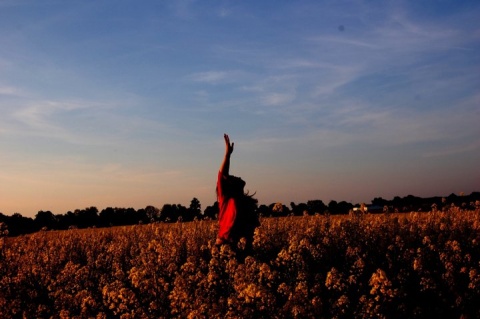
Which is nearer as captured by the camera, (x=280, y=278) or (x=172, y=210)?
(x=280, y=278)

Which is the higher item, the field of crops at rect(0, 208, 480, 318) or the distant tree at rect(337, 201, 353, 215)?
the distant tree at rect(337, 201, 353, 215)

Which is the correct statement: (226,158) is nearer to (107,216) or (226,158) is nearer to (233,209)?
(233,209)

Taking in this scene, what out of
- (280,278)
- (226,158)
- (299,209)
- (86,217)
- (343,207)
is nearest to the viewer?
(280,278)

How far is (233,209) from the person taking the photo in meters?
8.86

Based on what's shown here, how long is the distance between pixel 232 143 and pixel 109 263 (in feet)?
12.5

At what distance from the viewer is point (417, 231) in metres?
10.4

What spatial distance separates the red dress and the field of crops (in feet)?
1.18

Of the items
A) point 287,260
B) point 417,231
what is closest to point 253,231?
point 287,260

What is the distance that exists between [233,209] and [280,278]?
5.91ft

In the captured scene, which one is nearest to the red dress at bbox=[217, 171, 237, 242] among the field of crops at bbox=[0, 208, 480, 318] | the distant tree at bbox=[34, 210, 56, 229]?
Result: the field of crops at bbox=[0, 208, 480, 318]

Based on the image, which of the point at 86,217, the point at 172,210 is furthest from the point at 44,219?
the point at 172,210

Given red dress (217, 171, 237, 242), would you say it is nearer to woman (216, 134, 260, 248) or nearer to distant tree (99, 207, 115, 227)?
woman (216, 134, 260, 248)

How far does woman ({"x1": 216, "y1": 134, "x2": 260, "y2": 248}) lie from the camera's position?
8.77 m

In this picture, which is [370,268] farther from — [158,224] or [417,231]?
[158,224]
